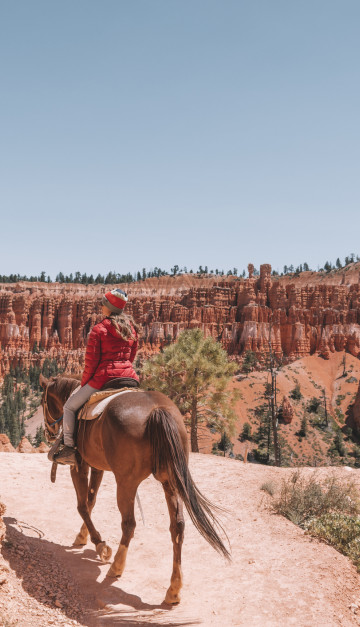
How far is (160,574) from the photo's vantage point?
7.29 m

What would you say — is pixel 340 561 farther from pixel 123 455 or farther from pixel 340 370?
pixel 340 370

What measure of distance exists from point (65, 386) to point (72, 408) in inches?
55.0

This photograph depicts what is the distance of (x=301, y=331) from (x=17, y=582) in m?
101

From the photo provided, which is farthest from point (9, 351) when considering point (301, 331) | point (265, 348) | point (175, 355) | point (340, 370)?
point (175, 355)

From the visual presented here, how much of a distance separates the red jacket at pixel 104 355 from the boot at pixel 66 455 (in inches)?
43.6

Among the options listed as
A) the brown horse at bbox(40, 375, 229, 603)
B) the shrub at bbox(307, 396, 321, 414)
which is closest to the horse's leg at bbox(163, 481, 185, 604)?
the brown horse at bbox(40, 375, 229, 603)

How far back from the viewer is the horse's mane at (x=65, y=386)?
8.50 meters

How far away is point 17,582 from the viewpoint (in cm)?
585

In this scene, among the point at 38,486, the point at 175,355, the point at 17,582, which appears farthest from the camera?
the point at 175,355

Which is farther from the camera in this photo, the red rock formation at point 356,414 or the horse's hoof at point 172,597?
the red rock formation at point 356,414

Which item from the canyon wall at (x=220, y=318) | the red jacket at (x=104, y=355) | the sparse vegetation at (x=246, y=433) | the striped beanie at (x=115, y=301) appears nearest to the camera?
the red jacket at (x=104, y=355)

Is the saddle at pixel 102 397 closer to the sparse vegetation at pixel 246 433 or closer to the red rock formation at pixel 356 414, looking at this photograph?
the sparse vegetation at pixel 246 433

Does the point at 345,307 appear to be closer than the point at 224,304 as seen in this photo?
Yes

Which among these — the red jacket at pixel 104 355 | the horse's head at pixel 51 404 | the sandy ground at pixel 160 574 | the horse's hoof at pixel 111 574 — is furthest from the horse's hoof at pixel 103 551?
the red jacket at pixel 104 355
